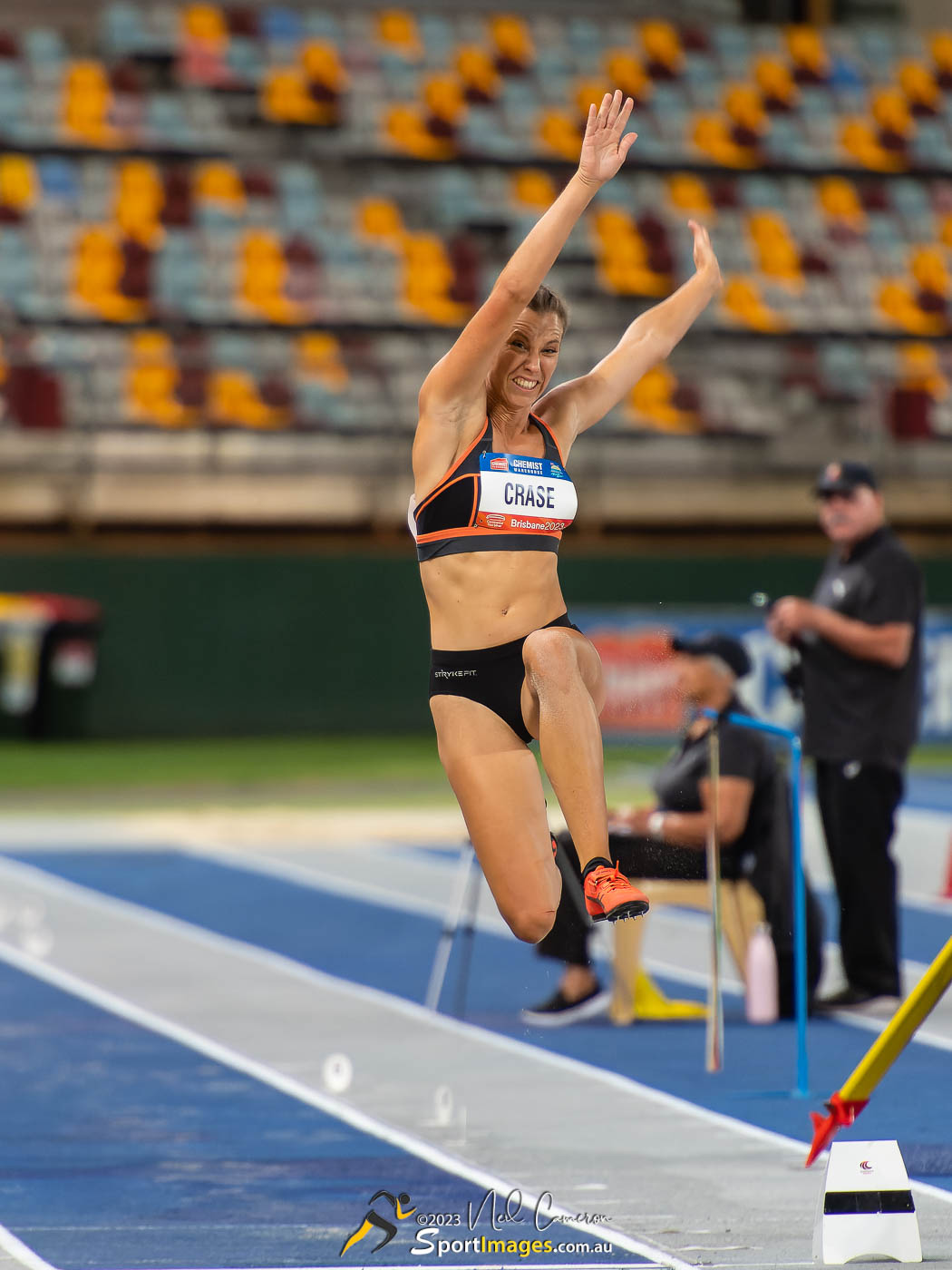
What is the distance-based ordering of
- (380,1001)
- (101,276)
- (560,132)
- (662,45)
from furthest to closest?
(662,45)
(560,132)
(101,276)
(380,1001)

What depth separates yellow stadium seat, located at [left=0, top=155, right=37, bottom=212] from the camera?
83.8 feet

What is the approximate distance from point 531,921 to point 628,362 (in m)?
1.23

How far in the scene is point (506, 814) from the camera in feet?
12.1

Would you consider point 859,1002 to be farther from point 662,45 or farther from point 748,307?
point 662,45

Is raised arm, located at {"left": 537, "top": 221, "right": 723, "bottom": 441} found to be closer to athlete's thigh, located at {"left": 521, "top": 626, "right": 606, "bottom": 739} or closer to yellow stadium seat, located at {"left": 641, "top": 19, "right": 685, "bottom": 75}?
athlete's thigh, located at {"left": 521, "top": 626, "right": 606, "bottom": 739}

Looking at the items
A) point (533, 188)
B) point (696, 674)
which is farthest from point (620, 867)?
point (533, 188)

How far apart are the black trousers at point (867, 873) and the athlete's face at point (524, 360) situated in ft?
15.6

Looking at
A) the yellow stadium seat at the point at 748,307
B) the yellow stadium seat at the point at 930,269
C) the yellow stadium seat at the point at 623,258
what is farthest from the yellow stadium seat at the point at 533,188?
the yellow stadium seat at the point at 930,269

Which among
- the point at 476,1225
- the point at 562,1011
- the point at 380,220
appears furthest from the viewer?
the point at 380,220

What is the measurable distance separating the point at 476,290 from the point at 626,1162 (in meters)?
21.0

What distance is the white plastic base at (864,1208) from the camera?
4555 mm

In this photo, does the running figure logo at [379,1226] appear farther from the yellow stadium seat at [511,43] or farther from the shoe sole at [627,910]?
the yellow stadium seat at [511,43]

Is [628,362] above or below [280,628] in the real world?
above

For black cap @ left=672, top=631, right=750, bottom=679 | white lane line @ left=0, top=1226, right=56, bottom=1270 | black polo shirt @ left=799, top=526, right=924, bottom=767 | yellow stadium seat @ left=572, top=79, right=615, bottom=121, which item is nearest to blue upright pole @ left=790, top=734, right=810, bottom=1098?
black cap @ left=672, top=631, right=750, bottom=679
